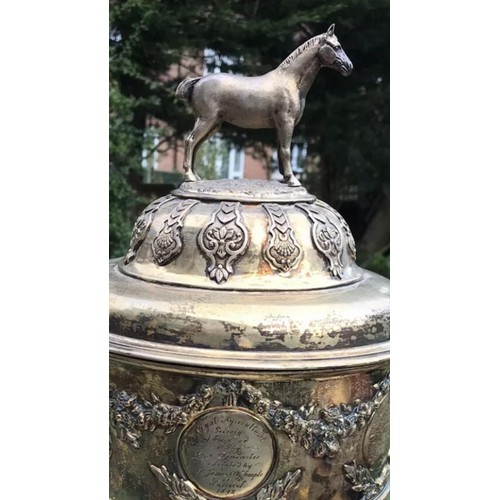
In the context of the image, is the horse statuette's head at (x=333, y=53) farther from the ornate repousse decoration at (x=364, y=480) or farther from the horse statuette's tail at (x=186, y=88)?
the ornate repousse decoration at (x=364, y=480)

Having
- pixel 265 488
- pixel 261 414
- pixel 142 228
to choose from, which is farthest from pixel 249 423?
pixel 142 228

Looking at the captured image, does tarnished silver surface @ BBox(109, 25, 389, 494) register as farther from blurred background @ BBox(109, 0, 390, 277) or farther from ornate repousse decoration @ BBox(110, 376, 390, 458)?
blurred background @ BBox(109, 0, 390, 277)

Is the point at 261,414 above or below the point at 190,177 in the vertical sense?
below

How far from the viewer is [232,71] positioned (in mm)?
5434

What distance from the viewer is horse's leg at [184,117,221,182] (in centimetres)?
207

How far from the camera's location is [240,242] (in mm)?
1873

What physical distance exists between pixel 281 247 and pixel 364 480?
2.68ft

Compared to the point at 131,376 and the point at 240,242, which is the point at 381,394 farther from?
the point at 131,376

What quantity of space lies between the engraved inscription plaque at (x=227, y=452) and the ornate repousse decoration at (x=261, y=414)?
4 cm

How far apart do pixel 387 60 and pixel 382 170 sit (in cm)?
110

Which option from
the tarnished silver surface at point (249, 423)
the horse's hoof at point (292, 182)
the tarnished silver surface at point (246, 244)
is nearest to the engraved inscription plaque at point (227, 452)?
the tarnished silver surface at point (249, 423)

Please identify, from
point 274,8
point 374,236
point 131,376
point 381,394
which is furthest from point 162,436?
point 374,236

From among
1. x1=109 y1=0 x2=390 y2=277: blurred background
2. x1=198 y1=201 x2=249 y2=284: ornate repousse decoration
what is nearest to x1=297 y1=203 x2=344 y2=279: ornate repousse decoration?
x1=198 y1=201 x2=249 y2=284: ornate repousse decoration

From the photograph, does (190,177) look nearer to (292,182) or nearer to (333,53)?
Answer: (292,182)
